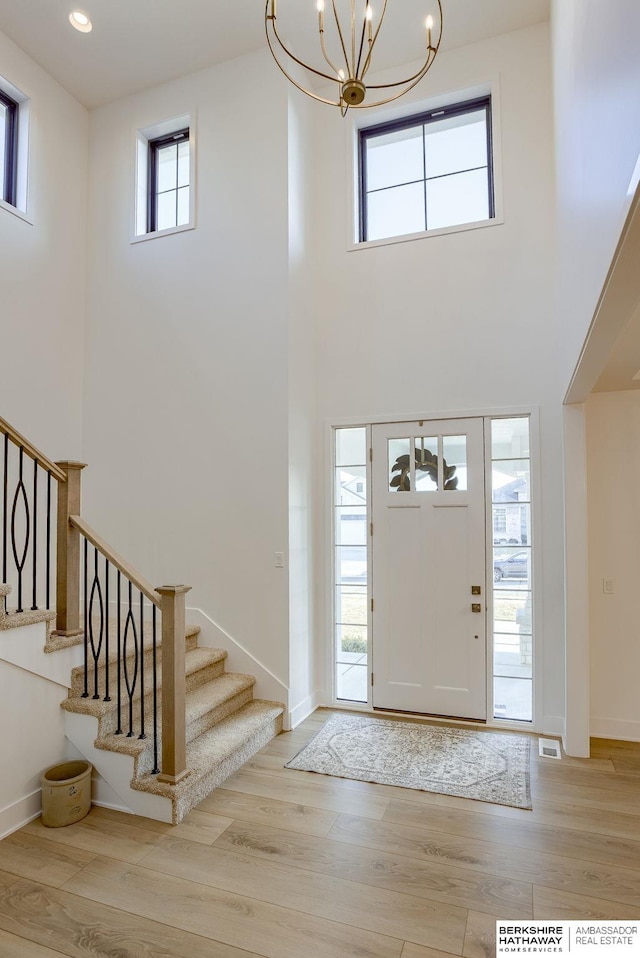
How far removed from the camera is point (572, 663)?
3658mm

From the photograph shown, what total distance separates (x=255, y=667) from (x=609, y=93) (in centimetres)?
380

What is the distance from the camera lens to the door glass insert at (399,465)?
4422 mm

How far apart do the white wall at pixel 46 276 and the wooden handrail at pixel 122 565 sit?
146 centimetres

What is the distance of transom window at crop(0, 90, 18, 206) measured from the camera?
4.31 meters

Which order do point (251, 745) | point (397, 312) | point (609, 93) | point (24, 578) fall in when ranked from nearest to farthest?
point (609, 93)
point (251, 745)
point (24, 578)
point (397, 312)

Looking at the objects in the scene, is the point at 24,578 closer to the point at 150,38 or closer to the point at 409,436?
the point at 409,436

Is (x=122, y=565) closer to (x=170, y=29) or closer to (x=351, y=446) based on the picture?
(x=351, y=446)

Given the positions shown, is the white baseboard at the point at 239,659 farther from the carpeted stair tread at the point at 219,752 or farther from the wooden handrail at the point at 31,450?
the wooden handrail at the point at 31,450

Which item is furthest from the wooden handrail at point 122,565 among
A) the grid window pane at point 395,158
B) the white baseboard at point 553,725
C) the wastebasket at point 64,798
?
the grid window pane at point 395,158

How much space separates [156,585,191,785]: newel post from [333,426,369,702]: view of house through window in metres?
1.80

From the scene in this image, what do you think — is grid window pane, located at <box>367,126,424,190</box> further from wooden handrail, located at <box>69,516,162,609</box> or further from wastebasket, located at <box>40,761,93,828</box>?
wastebasket, located at <box>40,761,93,828</box>

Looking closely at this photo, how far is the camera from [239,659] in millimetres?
4207

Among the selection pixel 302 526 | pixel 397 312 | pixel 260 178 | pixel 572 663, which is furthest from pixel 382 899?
pixel 260 178

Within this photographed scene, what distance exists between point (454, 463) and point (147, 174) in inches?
146
